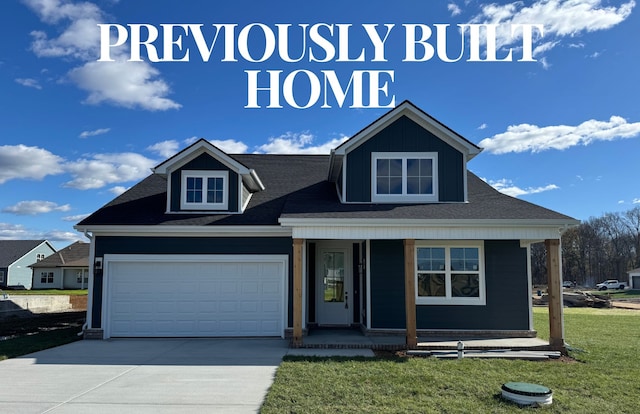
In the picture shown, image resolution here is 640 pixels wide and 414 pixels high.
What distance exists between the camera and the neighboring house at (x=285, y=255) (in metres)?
12.7

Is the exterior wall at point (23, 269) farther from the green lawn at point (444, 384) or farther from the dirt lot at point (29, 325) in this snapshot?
the green lawn at point (444, 384)

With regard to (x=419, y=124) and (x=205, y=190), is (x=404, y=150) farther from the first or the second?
(x=205, y=190)

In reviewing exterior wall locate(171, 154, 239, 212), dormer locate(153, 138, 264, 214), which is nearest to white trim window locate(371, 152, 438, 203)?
dormer locate(153, 138, 264, 214)

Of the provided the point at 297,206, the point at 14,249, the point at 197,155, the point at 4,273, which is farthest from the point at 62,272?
the point at 297,206

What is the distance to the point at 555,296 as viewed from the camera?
11000 mm

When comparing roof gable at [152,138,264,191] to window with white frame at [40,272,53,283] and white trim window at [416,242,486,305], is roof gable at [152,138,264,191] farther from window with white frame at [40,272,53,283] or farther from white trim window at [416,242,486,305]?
window with white frame at [40,272,53,283]

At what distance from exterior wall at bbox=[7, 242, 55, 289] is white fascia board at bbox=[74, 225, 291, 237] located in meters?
48.8

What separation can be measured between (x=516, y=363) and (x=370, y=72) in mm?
8649

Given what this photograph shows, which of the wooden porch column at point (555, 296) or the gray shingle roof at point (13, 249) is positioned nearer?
the wooden porch column at point (555, 296)

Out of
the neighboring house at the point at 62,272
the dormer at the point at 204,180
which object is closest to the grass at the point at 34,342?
the dormer at the point at 204,180

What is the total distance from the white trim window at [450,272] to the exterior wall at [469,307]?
8.2 inches

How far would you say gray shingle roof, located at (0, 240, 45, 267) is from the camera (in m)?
53.6

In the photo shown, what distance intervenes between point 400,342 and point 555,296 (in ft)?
12.0

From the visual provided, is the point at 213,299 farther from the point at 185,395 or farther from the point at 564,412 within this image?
the point at 564,412
